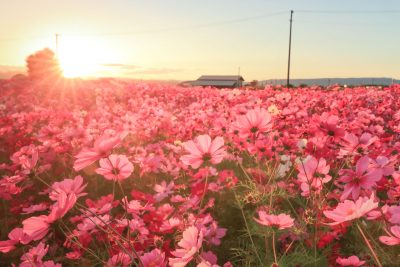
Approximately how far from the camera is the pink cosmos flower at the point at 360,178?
137 centimetres

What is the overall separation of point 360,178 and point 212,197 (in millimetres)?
1883

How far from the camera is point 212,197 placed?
3.20 metres

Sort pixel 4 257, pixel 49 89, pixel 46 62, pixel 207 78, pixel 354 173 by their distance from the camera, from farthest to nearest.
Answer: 1. pixel 207 78
2. pixel 46 62
3. pixel 49 89
4. pixel 4 257
5. pixel 354 173

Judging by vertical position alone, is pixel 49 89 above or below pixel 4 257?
above

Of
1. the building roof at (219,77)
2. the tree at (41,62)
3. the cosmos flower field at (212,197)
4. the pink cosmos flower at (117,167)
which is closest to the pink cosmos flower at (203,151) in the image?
the cosmos flower field at (212,197)

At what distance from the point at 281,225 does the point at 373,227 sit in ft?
4.89

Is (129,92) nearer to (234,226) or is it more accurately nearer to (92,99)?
→ (92,99)

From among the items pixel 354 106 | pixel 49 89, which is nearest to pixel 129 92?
pixel 49 89

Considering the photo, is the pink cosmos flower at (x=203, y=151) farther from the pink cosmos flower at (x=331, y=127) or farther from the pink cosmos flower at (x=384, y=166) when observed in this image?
the pink cosmos flower at (x=384, y=166)

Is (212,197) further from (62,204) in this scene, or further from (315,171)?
(62,204)

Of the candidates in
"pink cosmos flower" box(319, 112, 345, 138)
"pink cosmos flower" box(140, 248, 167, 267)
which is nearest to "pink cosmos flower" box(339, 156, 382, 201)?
"pink cosmos flower" box(319, 112, 345, 138)

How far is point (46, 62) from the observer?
3088 cm

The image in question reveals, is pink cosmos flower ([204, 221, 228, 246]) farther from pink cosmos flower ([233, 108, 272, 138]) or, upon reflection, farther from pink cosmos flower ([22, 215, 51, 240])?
pink cosmos flower ([22, 215, 51, 240])

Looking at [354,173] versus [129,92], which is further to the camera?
[129,92]
